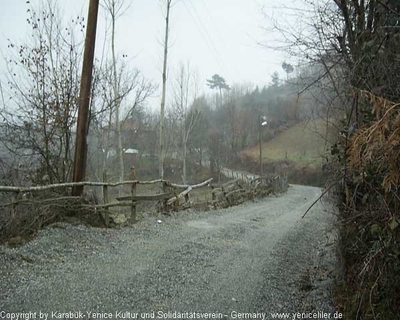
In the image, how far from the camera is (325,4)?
22.0 feet

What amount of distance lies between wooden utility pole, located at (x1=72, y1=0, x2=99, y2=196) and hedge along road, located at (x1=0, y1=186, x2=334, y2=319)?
1.29 metres

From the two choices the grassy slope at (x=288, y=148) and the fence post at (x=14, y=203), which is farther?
the grassy slope at (x=288, y=148)

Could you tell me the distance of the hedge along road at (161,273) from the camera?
4.56m

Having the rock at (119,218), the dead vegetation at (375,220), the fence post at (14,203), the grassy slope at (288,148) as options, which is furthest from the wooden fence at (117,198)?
the grassy slope at (288,148)

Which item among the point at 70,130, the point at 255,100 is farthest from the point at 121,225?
the point at 255,100

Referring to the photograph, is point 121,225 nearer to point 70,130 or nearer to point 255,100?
point 70,130

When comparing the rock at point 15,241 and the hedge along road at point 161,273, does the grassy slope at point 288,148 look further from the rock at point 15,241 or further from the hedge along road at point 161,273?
the rock at point 15,241

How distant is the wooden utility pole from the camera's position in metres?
8.80

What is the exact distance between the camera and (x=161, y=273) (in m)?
5.80

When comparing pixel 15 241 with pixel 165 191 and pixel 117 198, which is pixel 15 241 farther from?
pixel 165 191

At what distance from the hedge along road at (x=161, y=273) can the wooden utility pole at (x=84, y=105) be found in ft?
4.24

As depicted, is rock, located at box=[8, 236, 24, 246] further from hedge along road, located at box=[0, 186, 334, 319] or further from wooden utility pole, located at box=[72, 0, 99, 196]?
wooden utility pole, located at box=[72, 0, 99, 196]

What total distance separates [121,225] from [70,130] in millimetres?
2567

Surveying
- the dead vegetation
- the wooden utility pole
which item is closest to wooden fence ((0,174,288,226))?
the wooden utility pole
